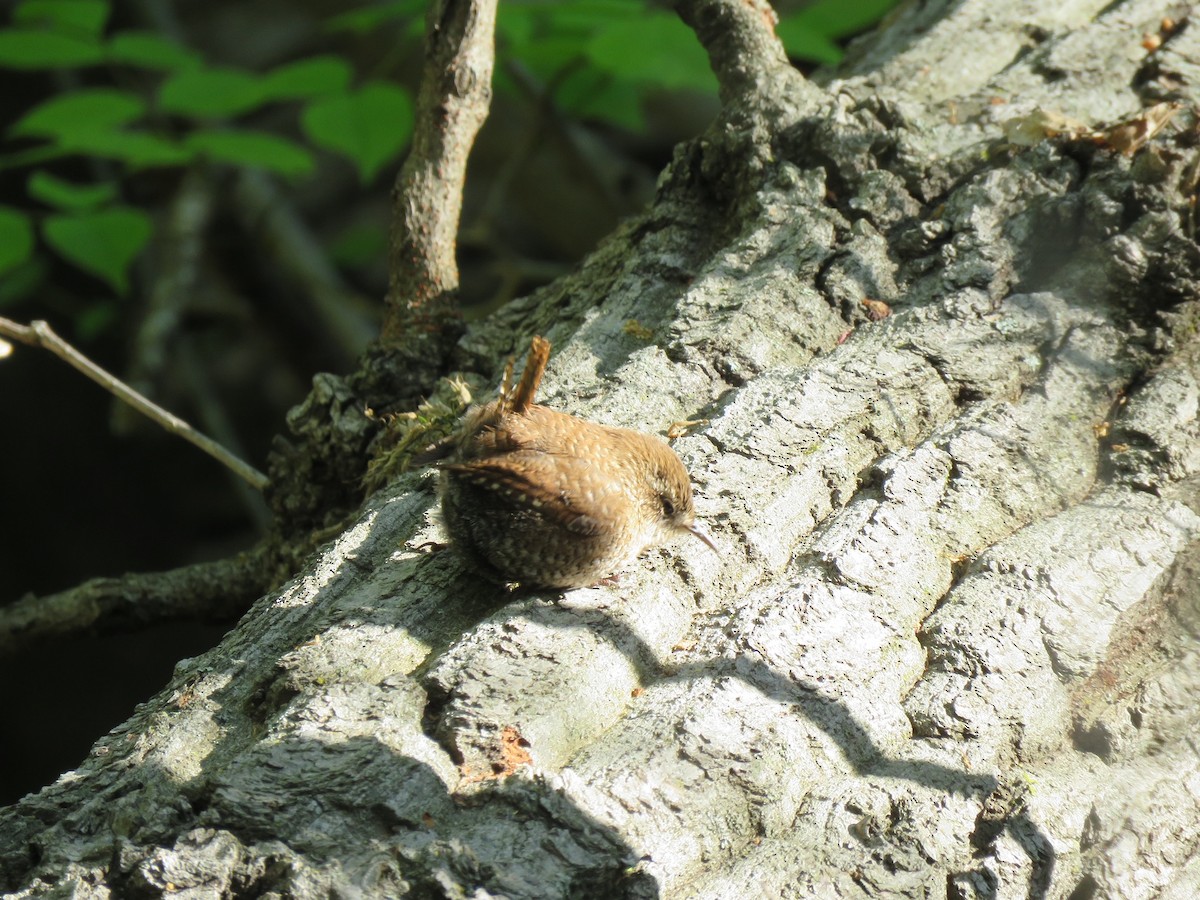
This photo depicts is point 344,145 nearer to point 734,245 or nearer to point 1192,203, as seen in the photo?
point 734,245

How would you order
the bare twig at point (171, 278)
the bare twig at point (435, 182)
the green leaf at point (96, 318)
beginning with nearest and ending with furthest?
the bare twig at point (435, 182), the bare twig at point (171, 278), the green leaf at point (96, 318)

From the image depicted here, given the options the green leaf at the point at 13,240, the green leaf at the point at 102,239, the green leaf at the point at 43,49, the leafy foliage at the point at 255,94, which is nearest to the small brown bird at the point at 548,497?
the leafy foliage at the point at 255,94

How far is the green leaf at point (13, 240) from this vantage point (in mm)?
4539

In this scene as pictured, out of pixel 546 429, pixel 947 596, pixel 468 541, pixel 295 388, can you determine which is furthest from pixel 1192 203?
pixel 295 388

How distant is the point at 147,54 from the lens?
15.9 feet

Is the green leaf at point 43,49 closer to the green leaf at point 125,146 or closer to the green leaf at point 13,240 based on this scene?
the green leaf at point 125,146

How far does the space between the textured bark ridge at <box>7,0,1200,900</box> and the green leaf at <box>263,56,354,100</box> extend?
212 centimetres

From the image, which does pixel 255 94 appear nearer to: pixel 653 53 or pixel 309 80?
pixel 309 80

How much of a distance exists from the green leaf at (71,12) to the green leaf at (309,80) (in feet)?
2.94

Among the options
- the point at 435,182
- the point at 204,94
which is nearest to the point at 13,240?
the point at 204,94

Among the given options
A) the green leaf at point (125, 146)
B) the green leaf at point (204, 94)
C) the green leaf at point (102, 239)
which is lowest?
the green leaf at point (102, 239)

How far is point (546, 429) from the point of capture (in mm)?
1972

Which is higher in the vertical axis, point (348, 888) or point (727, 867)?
point (727, 867)

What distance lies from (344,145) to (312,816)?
3.32 meters
